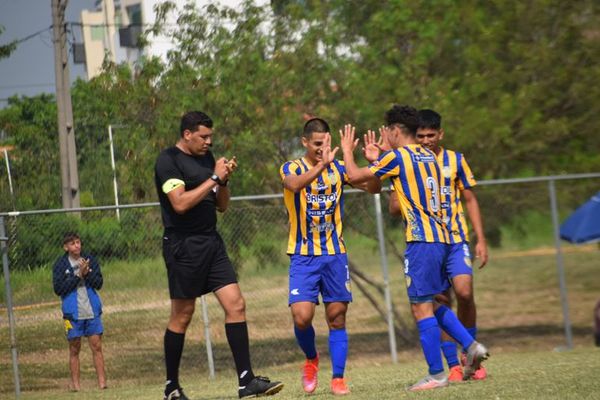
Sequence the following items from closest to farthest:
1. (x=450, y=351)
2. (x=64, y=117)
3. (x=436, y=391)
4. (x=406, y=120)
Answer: (x=436, y=391) < (x=406, y=120) < (x=450, y=351) < (x=64, y=117)

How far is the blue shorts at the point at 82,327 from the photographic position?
43.9ft

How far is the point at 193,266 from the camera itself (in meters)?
8.88

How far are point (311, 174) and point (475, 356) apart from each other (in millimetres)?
1790

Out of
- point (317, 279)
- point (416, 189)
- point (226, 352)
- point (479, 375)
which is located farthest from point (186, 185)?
point (226, 352)

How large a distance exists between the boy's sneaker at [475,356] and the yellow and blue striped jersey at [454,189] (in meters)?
0.85

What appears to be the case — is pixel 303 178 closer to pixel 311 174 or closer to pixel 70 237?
pixel 311 174

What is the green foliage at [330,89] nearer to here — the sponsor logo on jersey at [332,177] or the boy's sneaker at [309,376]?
the sponsor logo on jersey at [332,177]

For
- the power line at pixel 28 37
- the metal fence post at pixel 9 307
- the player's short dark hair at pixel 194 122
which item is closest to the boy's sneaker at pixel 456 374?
the player's short dark hair at pixel 194 122

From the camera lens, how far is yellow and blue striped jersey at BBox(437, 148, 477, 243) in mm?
9016

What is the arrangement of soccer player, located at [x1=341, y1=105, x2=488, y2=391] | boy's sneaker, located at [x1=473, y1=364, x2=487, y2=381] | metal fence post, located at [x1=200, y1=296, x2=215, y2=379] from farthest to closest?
metal fence post, located at [x1=200, y1=296, x2=215, y2=379] < boy's sneaker, located at [x1=473, y1=364, x2=487, y2=381] < soccer player, located at [x1=341, y1=105, x2=488, y2=391]

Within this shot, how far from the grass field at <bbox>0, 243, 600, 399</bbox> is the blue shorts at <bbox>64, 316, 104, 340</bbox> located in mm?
→ 552

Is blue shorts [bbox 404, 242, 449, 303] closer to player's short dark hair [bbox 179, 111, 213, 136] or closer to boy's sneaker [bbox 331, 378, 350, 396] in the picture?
boy's sneaker [bbox 331, 378, 350, 396]

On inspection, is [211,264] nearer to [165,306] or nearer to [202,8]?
[165,306]

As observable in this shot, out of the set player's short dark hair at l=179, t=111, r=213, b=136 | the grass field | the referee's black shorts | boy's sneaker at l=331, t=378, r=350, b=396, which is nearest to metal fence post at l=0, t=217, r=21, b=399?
the grass field
